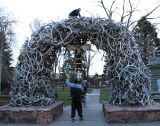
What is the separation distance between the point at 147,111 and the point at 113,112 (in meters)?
1.16

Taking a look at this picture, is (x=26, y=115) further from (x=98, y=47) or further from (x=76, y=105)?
(x=98, y=47)

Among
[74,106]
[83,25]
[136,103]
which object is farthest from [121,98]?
[83,25]

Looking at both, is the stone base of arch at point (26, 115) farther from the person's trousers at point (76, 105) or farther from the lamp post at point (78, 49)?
the lamp post at point (78, 49)

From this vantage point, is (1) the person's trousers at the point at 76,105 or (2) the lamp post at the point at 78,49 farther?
(2) the lamp post at the point at 78,49

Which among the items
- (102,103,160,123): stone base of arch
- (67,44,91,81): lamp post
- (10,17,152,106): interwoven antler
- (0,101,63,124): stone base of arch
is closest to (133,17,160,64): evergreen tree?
(67,44,91,81): lamp post

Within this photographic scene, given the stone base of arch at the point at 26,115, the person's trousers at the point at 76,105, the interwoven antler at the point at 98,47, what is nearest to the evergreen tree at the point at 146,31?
the interwoven antler at the point at 98,47

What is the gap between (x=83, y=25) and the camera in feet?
55.7

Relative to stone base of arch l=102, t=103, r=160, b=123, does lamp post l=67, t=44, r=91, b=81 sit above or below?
above

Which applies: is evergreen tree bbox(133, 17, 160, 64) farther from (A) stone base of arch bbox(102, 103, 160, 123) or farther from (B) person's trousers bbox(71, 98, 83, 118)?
(A) stone base of arch bbox(102, 103, 160, 123)

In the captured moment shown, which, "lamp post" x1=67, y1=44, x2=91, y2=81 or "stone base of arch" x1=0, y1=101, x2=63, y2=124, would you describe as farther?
"lamp post" x1=67, y1=44, x2=91, y2=81

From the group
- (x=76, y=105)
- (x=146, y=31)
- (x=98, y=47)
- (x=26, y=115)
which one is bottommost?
(x=26, y=115)

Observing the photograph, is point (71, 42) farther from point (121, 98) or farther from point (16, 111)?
point (16, 111)

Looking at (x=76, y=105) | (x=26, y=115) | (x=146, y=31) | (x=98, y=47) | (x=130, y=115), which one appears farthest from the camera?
(x=146, y=31)

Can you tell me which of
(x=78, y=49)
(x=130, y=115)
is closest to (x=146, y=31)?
(x=78, y=49)
